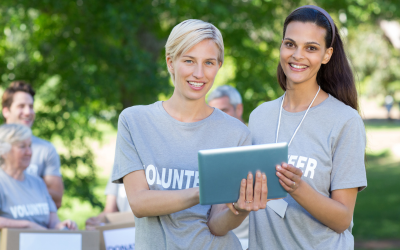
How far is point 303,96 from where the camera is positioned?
244cm

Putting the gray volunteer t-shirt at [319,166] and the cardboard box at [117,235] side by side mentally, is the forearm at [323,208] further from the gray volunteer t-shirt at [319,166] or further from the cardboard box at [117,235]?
the cardboard box at [117,235]

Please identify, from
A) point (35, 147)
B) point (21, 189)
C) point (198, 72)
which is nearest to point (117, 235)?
point (21, 189)

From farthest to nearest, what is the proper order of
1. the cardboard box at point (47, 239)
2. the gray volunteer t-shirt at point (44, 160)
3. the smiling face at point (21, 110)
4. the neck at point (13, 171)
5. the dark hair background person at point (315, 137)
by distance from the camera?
the smiling face at point (21, 110) < the gray volunteer t-shirt at point (44, 160) < the neck at point (13, 171) < the cardboard box at point (47, 239) < the dark hair background person at point (315, 137)

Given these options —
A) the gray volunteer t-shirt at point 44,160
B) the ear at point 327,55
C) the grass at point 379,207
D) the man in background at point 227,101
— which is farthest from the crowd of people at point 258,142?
the grass at point 379,207

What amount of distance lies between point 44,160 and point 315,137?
3060mm

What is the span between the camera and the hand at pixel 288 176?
1.90 m

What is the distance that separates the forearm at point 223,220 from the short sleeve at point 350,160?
51cm

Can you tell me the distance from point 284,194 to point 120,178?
77 cm

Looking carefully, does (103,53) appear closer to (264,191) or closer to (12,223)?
(12,223)

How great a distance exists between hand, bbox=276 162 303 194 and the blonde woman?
0.24m

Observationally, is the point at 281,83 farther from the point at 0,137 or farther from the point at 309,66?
the point at 0,137

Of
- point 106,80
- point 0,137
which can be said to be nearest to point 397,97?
point 106,80

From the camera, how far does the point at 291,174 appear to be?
1.92 m

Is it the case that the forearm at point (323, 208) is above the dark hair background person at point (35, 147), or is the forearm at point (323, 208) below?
below
